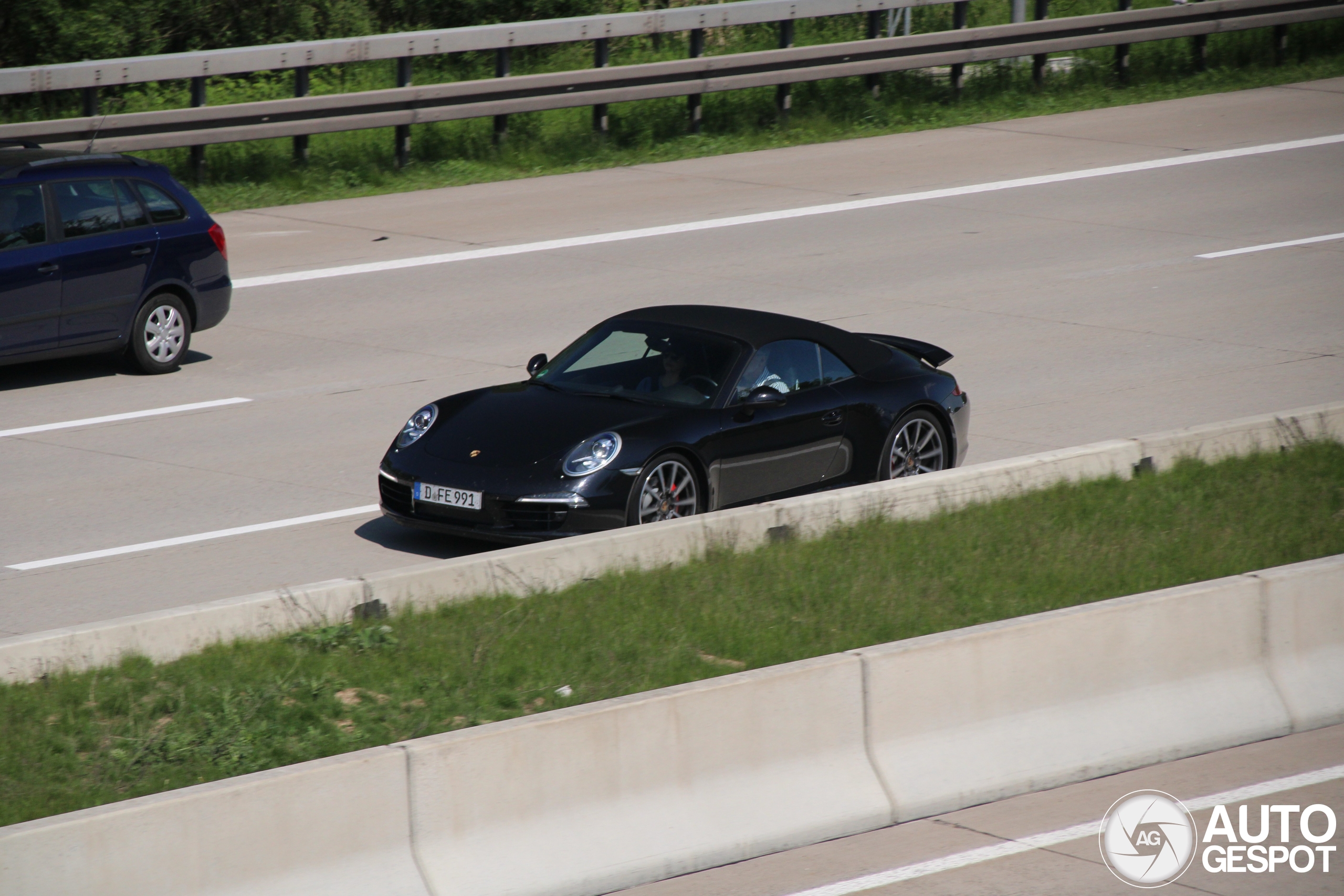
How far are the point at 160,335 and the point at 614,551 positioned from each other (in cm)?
690

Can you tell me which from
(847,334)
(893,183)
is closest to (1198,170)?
(893,183)

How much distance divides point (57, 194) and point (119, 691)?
8.02 m

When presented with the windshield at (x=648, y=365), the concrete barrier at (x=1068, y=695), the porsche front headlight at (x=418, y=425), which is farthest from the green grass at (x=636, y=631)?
the porsche front headlight at (x=418, y=425)

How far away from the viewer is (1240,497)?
32.2ft

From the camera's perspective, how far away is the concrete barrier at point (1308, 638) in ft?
25.4

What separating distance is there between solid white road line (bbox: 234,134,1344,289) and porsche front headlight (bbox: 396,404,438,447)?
6976 millimetres

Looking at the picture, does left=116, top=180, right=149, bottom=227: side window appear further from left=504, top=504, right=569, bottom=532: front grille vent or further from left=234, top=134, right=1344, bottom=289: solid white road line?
left=504, top=504, right=569, bottom=532: front grille vent

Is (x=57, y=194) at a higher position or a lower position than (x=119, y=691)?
higher

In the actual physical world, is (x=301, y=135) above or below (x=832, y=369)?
above

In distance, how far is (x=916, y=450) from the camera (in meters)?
11.2

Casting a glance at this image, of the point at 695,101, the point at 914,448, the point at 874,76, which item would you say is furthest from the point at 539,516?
the point at 874,76

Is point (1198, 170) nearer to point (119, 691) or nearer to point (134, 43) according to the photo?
point (134, 43)

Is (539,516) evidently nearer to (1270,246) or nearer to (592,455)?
(592,455)

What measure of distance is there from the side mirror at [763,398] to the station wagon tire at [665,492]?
1.82ft
